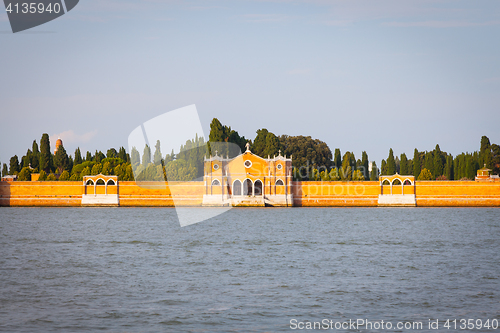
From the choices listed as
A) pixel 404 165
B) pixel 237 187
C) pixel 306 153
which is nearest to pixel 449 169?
pixel 404 165

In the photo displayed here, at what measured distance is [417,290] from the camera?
48.4 feet

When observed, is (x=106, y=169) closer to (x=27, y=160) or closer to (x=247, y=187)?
(x=27, y=160)

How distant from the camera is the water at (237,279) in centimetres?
1194

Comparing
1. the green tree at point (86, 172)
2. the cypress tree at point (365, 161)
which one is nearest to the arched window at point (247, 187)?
the green tree at point (86, 172)

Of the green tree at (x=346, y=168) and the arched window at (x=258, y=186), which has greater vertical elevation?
the green tree at (x=346, y=168)

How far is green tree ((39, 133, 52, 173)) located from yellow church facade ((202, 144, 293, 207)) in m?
24.6

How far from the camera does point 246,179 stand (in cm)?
5469

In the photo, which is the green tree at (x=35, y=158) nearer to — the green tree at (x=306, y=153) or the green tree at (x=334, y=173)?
the green tree at (x=306, y=153)

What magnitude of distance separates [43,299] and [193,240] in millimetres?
14523

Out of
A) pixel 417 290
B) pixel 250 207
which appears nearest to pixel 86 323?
pixel 417 290

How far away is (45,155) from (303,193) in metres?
32.5

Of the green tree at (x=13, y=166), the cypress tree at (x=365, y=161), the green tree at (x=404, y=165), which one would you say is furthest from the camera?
the cypress tree at (x=365, y=161)

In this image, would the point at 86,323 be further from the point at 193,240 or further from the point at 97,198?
the point at 97,198

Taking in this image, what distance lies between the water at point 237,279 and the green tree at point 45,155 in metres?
39.2
